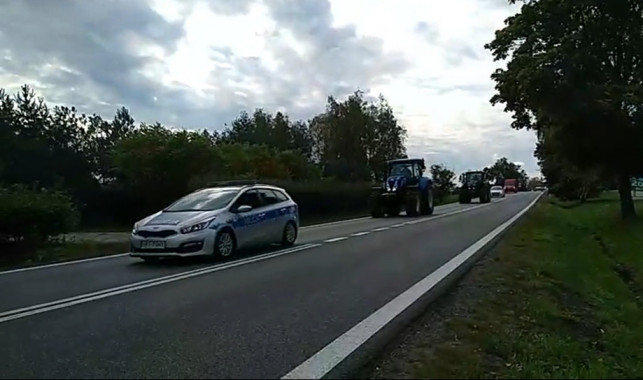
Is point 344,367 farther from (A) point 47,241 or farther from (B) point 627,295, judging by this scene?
(A) point 47,241

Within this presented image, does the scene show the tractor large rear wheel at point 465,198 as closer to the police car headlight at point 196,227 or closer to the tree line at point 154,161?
the tree line at point 154,161

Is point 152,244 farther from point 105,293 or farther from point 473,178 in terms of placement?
point 473,178

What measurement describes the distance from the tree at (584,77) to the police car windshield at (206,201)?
54.6ft

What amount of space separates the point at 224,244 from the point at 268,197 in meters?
2.73

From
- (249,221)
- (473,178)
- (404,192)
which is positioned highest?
(473,178)

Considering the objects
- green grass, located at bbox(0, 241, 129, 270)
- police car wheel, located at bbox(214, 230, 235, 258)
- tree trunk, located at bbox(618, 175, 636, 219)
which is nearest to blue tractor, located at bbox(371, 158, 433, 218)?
tree trunk, located at bbox(618, 175, 636, 219)

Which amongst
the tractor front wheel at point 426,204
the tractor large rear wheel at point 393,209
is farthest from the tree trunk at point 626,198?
the tractor large rear wheel at point 393,209

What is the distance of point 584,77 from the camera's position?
1120 inches

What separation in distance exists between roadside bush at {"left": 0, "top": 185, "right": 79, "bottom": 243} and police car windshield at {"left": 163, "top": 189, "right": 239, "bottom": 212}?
3.11 m

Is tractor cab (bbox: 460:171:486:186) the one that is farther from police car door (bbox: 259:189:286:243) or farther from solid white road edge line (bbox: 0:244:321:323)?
solid white road edge line (bbox: 0:244:321:323)

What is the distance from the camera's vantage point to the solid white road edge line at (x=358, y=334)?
18.0 ft

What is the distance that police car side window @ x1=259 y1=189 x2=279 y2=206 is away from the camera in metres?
16.5

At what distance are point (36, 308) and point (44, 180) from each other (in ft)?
140

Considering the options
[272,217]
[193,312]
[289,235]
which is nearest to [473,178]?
[289,235]
